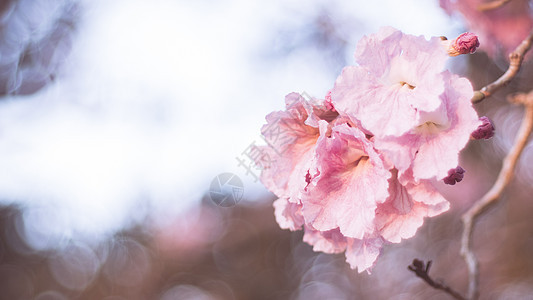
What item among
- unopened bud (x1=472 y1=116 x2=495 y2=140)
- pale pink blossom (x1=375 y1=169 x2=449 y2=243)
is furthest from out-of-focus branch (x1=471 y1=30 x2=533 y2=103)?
pale pink blossom (x1=375 y1=169 x2=449 y2=243)

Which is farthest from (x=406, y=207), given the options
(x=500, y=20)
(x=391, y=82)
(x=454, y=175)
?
(x=500, y=20)

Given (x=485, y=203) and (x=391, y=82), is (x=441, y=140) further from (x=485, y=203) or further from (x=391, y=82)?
(x=485, y=203)

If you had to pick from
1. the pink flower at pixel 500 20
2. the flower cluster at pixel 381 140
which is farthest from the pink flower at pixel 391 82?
the pink flower at pixel 500 20

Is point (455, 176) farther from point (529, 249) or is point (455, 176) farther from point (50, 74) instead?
point (50, 74)

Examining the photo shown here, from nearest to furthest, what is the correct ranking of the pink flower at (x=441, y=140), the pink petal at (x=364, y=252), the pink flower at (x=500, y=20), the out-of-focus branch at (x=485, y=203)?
the pink flower at (x=441, y=140)
the pink petal at (x=364, y=252)
the out-of-focus branch at (x=485, y=203)
the pink flower at (x=500, y=20)

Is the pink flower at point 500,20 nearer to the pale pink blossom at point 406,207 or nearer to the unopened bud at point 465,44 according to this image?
the unopened bud at point 465,44

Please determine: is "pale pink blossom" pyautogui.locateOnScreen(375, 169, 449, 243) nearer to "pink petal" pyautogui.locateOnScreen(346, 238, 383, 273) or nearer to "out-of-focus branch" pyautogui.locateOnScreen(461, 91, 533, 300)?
"pink petal" pyautogui.locateOnScreen(346, 238, 383, 273)
